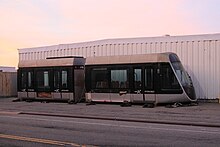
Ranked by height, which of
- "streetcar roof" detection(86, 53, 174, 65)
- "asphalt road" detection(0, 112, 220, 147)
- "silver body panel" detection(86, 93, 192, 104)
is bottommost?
"asphalt road" detection(0, 112, 220, 147)

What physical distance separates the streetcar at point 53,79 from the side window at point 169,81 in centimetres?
700

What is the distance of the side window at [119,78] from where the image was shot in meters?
26.1

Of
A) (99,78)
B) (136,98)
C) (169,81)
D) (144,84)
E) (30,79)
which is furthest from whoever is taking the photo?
(30,79)

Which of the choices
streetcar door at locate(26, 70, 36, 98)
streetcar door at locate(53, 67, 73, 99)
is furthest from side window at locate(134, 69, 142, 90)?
streetcar door at locate(26, 70, 36, 98)

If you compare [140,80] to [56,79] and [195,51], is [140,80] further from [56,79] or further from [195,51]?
[56,79]

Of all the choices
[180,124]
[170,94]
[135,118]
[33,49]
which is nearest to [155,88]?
[170,94]

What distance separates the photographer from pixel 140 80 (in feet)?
83.2

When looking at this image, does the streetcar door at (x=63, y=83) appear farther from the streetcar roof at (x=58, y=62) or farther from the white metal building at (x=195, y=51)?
the white metal building at (x=195, y=51)

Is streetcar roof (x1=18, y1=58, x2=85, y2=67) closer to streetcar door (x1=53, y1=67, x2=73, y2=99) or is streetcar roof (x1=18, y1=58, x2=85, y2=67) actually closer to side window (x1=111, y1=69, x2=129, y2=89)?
streetcar door (x1=53, y1=67, x2=73, y2=99)

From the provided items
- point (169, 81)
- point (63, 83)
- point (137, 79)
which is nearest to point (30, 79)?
point (63, 83)

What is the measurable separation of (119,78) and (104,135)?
13.7 metres

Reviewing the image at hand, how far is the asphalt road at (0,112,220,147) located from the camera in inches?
449

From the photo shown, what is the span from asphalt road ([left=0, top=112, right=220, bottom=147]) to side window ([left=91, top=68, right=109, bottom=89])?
11.0m

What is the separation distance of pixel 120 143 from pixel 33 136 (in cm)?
310
